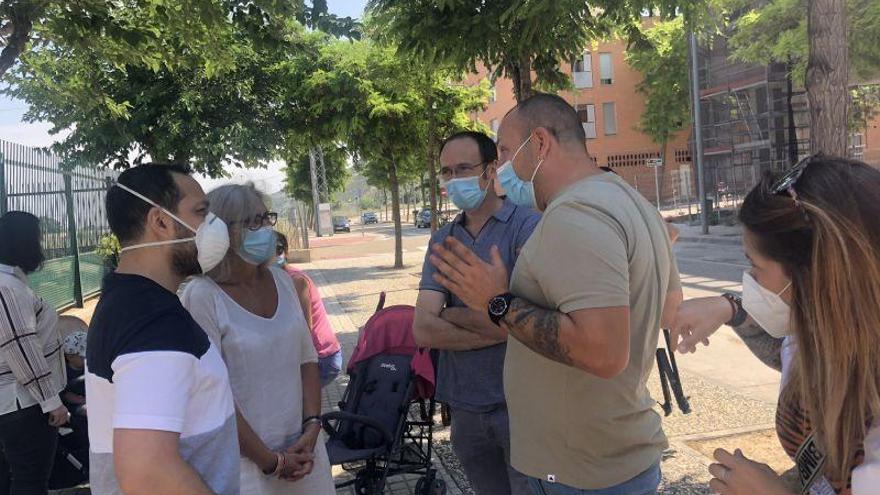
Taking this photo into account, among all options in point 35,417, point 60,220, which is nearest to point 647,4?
point 35,417

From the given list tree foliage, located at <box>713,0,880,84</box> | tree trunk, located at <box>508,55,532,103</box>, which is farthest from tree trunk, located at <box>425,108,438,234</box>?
tree trunk, located at <box>508,55,532,103</box>

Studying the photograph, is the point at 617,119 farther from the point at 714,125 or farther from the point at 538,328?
the point at 538,328

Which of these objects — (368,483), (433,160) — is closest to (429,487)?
(368,483)

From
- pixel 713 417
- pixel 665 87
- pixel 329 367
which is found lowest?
pixel 713 417

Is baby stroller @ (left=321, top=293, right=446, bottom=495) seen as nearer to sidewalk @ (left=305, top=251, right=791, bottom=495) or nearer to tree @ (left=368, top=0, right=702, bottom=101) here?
sidewalk @ (left=305, top=251, right=791, bottom=495)

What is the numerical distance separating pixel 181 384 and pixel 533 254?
3.28 ft

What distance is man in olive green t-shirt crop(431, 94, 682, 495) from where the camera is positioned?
6.12 ft

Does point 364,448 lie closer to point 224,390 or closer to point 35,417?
point 35,417

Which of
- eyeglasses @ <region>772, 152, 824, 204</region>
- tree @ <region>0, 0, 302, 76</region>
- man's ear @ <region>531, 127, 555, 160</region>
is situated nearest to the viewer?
eyeglasses @ <region>772, 152, 824, 204</region>

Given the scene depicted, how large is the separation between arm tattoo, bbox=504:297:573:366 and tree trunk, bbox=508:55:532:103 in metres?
3.77

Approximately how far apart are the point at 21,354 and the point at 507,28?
3786mm

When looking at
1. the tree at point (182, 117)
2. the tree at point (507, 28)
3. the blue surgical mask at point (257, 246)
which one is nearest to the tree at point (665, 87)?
the tree at point (182, 117)

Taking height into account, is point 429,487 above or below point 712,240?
below

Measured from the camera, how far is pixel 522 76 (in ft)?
18.9
